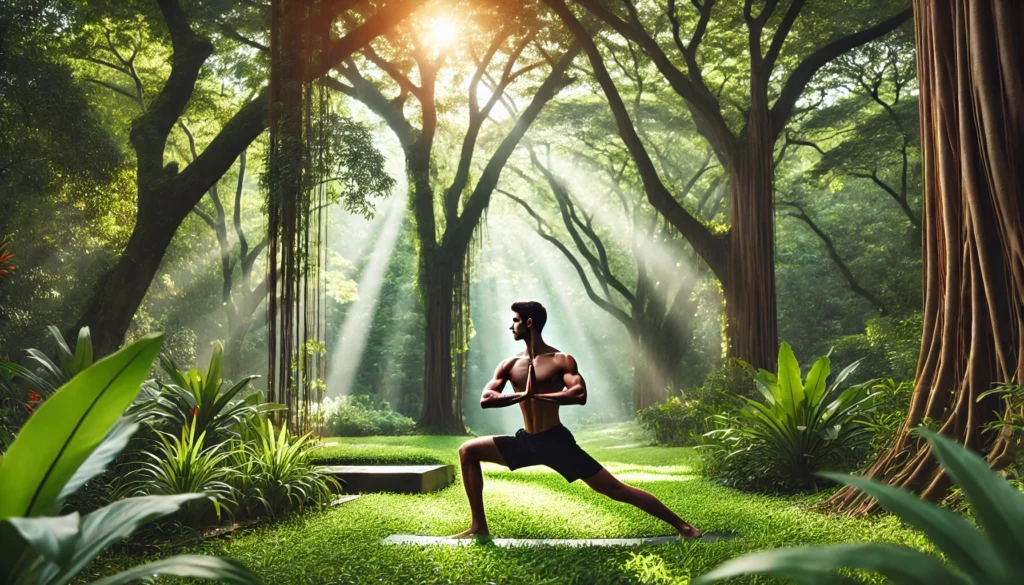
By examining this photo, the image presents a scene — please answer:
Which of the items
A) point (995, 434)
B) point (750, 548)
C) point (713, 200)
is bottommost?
point (750, 548)

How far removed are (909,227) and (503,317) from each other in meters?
27.0

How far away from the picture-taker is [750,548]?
3.94 meters

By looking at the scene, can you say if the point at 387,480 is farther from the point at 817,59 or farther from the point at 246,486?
the point at 817,59

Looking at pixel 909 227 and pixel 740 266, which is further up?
pixel 909 227

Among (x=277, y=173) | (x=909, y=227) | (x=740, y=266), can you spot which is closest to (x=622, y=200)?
(x=909, y=227)

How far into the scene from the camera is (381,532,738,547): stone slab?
4.45 metres

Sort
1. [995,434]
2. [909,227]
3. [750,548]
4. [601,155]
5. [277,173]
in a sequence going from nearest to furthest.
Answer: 1. [750,548]
2. [995,434]
3. [277,173]
4. [909,227]
5. [601,155]

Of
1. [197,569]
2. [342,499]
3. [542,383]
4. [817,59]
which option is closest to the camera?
[197,569]

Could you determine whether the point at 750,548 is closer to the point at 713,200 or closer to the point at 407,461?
the point at 407,461

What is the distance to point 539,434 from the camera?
14.8ft

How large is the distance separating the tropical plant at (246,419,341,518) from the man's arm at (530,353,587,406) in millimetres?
2400

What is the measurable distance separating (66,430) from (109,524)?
0.75ft

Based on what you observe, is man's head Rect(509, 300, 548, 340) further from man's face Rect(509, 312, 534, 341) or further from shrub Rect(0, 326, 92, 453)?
shrub Rect(0, 326, 92, 453)

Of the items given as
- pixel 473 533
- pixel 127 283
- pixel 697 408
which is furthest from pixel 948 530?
pixel 697 408
